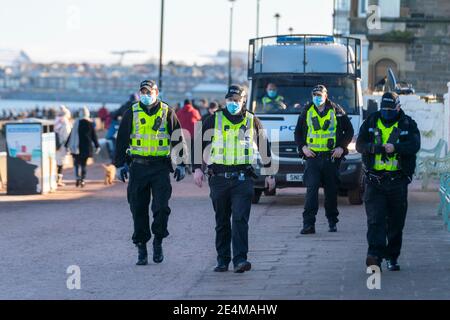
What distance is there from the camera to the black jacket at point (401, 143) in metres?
12.5

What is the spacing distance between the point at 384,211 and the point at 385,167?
431 mm

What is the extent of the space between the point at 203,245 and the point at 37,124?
9.71m

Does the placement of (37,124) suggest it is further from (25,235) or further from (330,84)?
(25,235)

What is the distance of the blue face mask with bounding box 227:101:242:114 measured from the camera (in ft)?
41.7

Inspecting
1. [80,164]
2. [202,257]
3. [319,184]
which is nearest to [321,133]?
[319,184]

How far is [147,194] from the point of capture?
13.4m

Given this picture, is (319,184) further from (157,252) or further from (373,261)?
(373,261)

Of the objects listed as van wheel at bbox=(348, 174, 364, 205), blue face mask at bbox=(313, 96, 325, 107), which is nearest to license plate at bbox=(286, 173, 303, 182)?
van wheel at bbox=(348, 174, 364, 205)

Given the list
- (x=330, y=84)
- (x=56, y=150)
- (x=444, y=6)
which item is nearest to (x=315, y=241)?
(x=330, y=84)

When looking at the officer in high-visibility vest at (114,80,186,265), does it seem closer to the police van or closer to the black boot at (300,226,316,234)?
the black boot at (300,226,316,234)

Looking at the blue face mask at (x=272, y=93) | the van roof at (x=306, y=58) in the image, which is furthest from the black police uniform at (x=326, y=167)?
the van roof at (x=306, y=58)

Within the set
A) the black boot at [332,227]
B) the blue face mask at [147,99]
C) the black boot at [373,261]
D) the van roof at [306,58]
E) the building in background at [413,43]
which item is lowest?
the black boot at [332,227]

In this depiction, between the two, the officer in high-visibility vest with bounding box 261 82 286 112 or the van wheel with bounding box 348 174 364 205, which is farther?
the officer in high-visibility vest with bounding box 261 82 286 112

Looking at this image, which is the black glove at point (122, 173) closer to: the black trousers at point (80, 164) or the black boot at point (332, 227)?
the black boot at point (332, 227)
